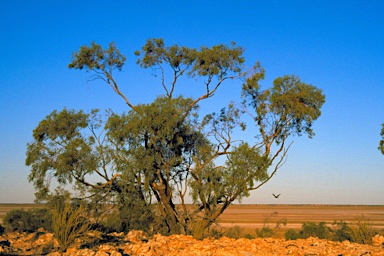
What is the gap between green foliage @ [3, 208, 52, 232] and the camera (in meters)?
26.0

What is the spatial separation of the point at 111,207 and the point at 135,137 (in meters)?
4.14

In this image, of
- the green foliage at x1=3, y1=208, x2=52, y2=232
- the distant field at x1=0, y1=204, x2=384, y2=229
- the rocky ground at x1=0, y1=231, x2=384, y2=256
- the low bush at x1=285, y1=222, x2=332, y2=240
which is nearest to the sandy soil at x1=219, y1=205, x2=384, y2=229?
the distant field at x1=0, y1=204, x2=384, y2=229

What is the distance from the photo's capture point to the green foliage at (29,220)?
26.0 m

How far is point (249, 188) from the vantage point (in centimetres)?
2338

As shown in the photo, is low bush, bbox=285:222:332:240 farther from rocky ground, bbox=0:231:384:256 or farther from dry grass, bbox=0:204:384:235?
rocky ground, bbox=0:231:384:256

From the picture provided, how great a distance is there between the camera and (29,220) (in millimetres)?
26719

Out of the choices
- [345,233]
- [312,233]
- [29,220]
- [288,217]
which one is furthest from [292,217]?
[29,220]

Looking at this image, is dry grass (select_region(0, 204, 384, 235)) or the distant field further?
the distant field

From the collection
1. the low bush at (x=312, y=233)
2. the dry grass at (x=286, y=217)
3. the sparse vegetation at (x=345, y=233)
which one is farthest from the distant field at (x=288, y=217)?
the low bush at (x=312, y=233)

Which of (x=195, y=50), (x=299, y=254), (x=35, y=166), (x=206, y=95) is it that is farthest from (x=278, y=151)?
(x=35, y=166)

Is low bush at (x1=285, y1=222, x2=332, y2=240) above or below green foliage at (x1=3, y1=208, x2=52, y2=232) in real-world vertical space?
below

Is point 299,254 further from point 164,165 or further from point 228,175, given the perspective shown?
point 164,165

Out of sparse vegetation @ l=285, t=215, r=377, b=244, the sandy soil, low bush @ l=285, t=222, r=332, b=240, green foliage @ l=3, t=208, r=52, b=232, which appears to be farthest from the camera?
the sandy soil

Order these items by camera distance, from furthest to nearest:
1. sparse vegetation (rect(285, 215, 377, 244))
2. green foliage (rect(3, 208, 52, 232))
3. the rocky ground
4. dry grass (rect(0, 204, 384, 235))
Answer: dry grass (rect(0, 204, 384, 235)) → green foliage (rect(3, 208, 52, 232)) → sparse vegetation (rect(285, 215, 377, 244)) → the rocky ground
